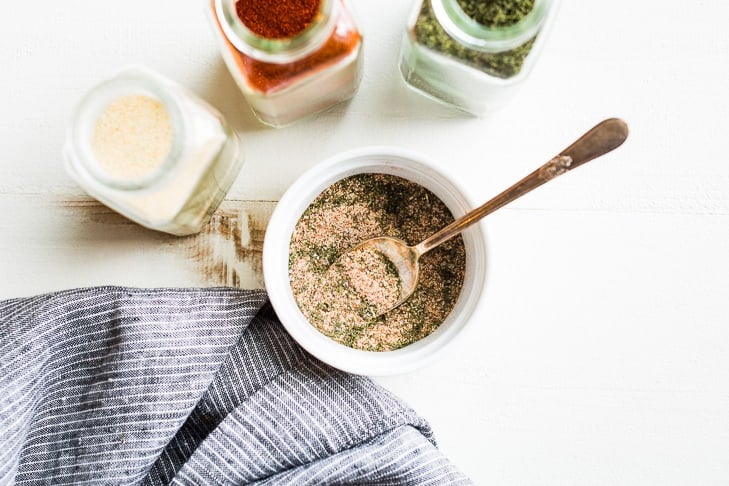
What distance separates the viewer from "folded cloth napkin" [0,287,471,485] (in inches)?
35.3

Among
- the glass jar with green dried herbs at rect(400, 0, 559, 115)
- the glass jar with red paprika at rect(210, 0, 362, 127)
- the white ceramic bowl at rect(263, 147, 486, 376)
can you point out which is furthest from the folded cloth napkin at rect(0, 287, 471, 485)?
the glass jar with green dried herbs at rect(400, 0, 559, 115)

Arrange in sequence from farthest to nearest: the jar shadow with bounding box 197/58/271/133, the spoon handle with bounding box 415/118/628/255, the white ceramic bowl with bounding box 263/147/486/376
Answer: the jar shadow with bounding box 197/58/271/133, the white ceramic bowl with bounding box 263/147/486/376, the spoon handle with bounding box 415/118/628/255

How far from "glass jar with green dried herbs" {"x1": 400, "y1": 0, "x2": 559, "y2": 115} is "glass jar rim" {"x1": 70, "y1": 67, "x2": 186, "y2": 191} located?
323 mm

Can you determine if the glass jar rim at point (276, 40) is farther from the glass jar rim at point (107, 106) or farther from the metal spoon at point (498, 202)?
the metal spoon at point (498, 202)

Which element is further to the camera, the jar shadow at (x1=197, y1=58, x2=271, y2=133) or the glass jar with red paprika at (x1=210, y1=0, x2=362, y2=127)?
the jar shadow at (x1=197, y1=58, x2=271, y2=133)

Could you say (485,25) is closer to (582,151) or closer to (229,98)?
(582,151)

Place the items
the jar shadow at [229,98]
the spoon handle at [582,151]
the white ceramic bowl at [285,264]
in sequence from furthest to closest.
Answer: the jar shadow at [229,98], the white ceramic bowl at [285,264], the spoon handle at [582,151]

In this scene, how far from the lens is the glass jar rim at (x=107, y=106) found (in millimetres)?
777

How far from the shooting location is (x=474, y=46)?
77 cm

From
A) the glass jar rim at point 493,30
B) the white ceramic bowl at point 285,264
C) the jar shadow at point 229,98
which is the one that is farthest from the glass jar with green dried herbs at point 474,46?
the jar shadow at point 229,98

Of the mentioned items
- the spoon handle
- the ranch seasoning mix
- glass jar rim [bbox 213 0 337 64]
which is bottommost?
the ranch seasoning mix

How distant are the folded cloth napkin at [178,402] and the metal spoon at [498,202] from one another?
165mm

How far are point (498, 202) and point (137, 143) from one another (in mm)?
454

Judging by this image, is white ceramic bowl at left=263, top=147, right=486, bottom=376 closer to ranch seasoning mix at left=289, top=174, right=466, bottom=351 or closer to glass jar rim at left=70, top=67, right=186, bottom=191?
ranch seasoning mix at left=289, top=174, right=466, bottom=351
